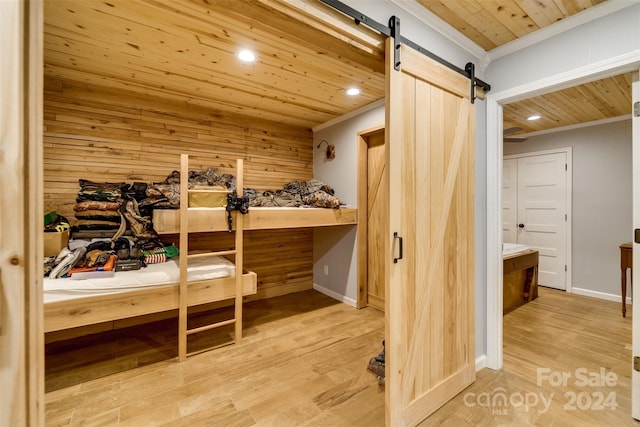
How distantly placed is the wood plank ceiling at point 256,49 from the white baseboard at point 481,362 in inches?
87.7

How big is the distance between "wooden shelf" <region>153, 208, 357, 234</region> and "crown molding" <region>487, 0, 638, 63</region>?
2.02m

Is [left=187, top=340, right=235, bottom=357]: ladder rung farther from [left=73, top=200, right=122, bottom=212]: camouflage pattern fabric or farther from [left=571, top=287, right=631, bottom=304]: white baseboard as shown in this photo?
[left=571, top=287, right=631, bottom=304]: white baseboard

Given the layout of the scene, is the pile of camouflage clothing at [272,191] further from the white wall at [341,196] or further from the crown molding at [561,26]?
the crown molding at [561,26]

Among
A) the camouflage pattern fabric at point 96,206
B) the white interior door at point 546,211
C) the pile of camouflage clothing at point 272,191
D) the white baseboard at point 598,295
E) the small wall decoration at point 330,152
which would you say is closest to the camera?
the camouflage pattern fabric at point 96,206

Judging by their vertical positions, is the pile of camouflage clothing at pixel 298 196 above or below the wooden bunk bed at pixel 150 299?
above

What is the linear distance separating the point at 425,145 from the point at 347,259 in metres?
2.26

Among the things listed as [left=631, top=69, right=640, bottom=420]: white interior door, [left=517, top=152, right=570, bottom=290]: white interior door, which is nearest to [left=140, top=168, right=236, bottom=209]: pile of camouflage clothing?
[left=631, top=69, right=640, bottom=420]: white interior door

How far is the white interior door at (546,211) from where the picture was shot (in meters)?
4.25

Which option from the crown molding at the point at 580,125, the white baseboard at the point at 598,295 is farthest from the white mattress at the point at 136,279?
the crown molding at the point at 580,125

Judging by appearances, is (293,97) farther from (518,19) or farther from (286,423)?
(286,423)

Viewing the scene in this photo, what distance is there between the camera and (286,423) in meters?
1.63

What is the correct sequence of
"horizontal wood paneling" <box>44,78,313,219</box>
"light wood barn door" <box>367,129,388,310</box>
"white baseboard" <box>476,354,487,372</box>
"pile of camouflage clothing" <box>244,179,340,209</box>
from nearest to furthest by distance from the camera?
"white baseboard" <box>476,354,487,372</box> < "horizontal wood paneling" <box>44,78,313,219</box> < "pile of camouflage clothing" <box>244,179,340,209</box> < "light wood barn door" <box>367,129,388,310</box>

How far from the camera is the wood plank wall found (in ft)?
8.71

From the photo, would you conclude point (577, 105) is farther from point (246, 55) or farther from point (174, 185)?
point (174, 185)
